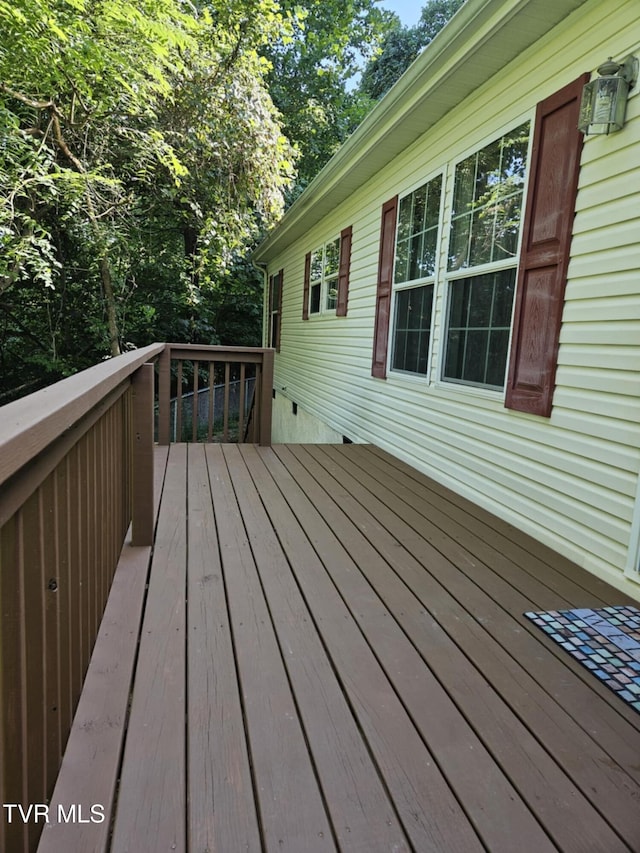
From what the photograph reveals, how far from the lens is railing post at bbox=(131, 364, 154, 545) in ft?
7.72

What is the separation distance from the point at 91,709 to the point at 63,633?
322 mm

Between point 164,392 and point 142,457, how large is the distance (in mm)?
2046

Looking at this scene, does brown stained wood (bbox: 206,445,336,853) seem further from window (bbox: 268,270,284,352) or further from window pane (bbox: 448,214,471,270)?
window (bbox: 268,270,284,352)

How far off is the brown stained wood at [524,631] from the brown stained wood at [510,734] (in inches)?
2.2

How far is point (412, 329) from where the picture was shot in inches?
171

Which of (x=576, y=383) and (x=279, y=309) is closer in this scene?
(x=576, y=383)

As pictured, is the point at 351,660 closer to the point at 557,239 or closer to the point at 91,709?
the point at 91,709

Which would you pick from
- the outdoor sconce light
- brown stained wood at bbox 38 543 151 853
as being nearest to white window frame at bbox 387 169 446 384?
the outdoor sconce light

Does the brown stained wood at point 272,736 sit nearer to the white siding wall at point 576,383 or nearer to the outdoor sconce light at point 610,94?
the white siding wall at point 576,383

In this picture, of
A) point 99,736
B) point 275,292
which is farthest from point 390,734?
point 275,292

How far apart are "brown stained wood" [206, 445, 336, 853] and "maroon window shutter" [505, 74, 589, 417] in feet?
5.76

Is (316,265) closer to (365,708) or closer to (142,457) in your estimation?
(142,457)

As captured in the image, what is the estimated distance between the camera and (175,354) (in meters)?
4.70

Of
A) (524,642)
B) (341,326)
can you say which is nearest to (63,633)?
(524,642)
